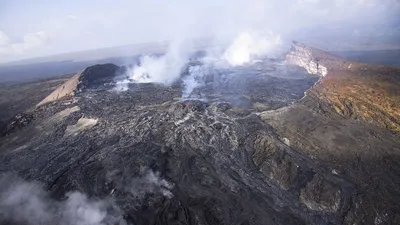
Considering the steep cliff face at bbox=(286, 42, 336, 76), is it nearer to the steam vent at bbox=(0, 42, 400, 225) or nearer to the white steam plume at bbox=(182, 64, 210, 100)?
the steam vent at bbox=(0, 42, 400, 225)

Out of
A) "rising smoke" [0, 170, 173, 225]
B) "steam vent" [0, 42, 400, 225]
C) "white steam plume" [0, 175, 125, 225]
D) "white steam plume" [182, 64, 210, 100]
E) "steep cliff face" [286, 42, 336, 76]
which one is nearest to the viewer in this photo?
"white steam plume" [0, 175, 125, 225]

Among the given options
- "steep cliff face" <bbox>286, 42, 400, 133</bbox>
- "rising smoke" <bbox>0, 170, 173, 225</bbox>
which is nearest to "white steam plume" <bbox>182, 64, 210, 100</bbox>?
"steep cliff face" <bbox>286, 42, 400, 133</bbox>

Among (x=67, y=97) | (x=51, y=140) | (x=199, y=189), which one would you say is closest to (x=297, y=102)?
(x=199, y=189)

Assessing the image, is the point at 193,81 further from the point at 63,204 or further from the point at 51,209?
the point at 51,209

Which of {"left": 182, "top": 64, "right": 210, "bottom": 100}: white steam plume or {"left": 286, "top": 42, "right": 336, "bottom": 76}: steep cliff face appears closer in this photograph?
{"left": 182, "top": 64, "right": 210, "bottom": 100}: white steam plume

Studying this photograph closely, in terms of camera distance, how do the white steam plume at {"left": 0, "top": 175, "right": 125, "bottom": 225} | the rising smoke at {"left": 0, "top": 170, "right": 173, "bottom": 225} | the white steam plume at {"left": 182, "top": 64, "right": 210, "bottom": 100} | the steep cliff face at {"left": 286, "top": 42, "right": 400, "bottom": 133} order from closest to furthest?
the white steam plume at {"left": 0, "top": 175, "right": 125, "bottom": 225} < the rising smoke at {"left": 0, "top": 170, "right": 173, "bottom": 225} < the steep cliff face at {"left": 286, "top": 42, "right": 400, "bottom": 133} < the white steam plume at {"left": 182, "top": 64, "right": 210, "bottom": 100}

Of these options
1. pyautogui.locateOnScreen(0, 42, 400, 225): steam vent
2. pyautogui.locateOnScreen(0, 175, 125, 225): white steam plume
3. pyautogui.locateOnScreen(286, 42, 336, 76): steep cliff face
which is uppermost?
pyautogui.locateOnScreen(0, 175, 125, 225): white steam plume

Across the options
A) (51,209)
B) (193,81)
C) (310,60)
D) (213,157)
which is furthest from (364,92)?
(51,209)

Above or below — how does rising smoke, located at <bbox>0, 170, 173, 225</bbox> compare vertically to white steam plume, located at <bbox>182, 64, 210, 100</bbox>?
above

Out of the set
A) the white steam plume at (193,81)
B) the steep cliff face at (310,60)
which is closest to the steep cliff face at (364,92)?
the steep cliff face at (310,60)
